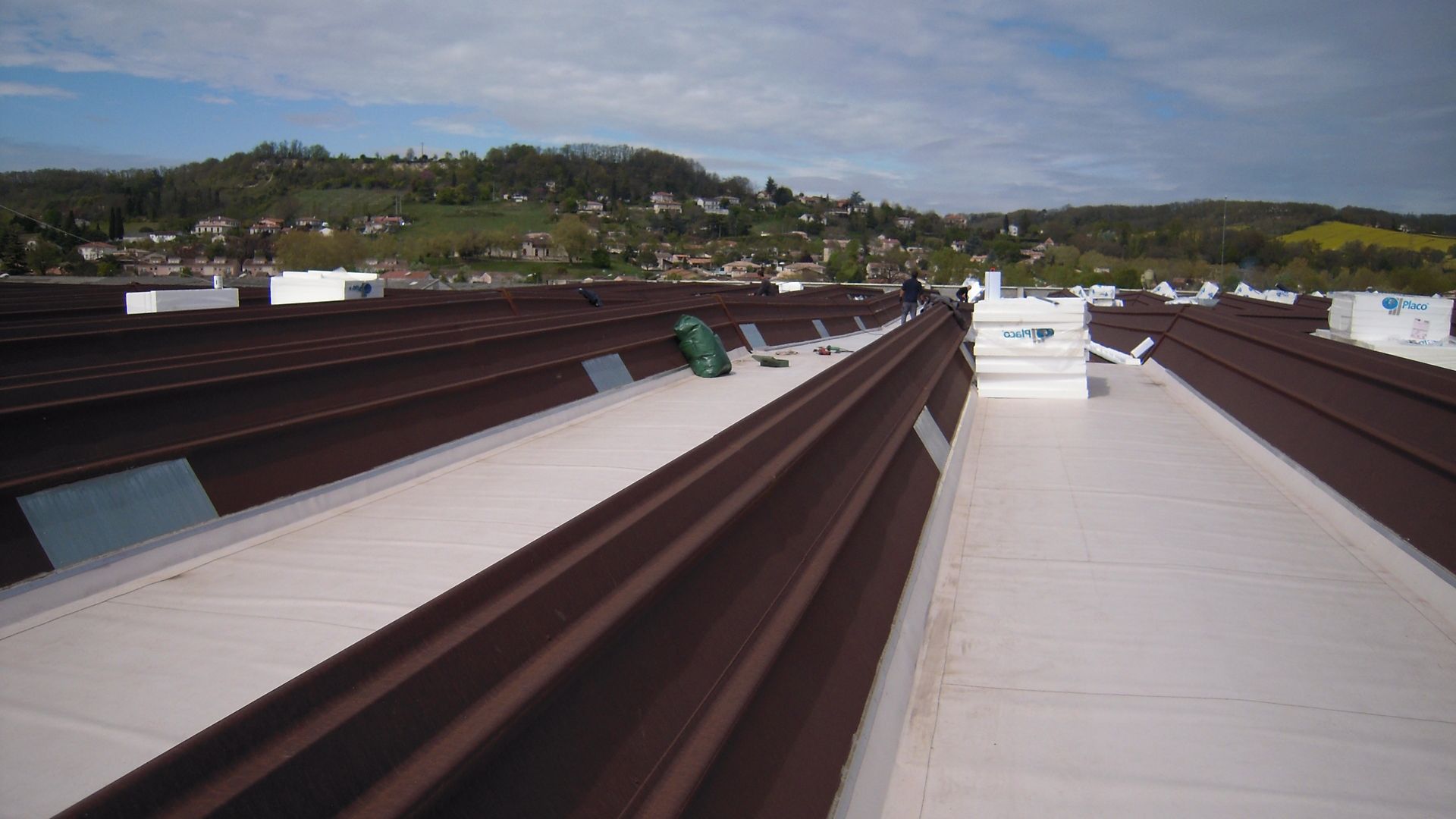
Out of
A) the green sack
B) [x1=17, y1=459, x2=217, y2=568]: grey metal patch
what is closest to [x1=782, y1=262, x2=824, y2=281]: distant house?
the green sack

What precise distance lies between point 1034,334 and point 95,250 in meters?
48.0

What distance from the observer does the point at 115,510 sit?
14.3 ft

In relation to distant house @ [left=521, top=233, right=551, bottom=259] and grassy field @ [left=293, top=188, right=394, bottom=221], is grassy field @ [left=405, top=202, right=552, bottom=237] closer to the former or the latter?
grassy field @ [left=293, top=188, right=394, bottom=221]

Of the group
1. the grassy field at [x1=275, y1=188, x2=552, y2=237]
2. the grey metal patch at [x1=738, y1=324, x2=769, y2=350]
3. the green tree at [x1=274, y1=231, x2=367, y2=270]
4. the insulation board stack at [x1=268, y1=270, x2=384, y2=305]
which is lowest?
Answer: the grey metal patch at [x1=738, y1=324, x2=769, y2=350]

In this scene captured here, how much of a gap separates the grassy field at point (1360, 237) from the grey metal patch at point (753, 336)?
7879 centimetres

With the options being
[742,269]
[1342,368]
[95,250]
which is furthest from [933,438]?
[742,269]

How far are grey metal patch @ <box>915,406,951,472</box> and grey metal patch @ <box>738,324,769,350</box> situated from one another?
714 cm

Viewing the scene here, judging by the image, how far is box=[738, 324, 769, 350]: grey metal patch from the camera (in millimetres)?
14039

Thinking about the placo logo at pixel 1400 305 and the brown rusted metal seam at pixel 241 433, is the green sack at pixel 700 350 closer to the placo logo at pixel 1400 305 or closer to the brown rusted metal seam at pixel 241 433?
the brown rusted metal seam at pixel 241 433

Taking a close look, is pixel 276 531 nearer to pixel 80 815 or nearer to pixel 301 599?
pixel 301 599

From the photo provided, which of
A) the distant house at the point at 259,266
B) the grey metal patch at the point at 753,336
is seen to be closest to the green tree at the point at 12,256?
the distant house at the point at 259,266

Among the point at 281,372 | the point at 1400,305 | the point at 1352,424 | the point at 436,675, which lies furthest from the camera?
the point at 1400,305

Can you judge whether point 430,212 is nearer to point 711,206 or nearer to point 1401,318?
point 711,206

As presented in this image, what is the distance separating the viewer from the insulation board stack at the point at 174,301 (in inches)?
369
